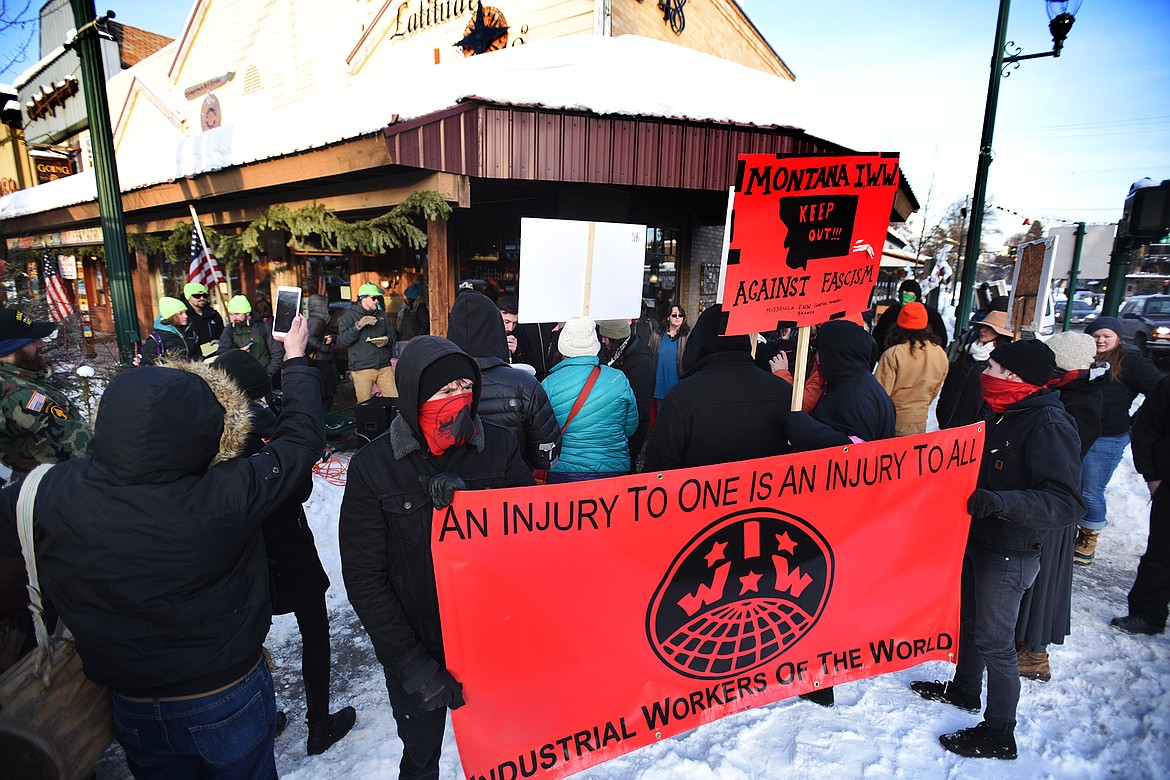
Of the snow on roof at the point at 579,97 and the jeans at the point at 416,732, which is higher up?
the snow on roof at the point at 579,97

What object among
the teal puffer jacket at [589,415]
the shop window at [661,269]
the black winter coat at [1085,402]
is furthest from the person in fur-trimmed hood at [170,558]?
the shop window at [661,269]

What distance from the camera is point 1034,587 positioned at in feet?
8.76

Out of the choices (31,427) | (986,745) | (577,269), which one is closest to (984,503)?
(986,745)

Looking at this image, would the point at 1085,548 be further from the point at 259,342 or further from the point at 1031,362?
the point at 259,342

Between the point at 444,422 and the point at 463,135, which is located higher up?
the point at 463,135

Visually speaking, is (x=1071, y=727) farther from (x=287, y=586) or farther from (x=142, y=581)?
(x=142, y=581)

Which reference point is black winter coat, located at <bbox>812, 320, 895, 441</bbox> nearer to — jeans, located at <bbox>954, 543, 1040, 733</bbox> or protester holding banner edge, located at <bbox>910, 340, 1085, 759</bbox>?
protester holding banner edge, located at <bbox>910, 340, 1085, 759</bbox>

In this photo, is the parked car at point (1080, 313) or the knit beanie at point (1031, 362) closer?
the knit beanie at point (1031, 362)

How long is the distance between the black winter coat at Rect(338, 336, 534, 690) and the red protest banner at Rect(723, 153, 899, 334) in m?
1.45

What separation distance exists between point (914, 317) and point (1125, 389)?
1552mm

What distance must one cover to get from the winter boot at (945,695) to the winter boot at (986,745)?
11.1 inches

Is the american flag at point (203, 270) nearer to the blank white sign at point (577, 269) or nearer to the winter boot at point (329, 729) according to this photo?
the blank white sign at point (577, 269)

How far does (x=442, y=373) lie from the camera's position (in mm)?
1857

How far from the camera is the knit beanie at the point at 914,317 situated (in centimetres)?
468
